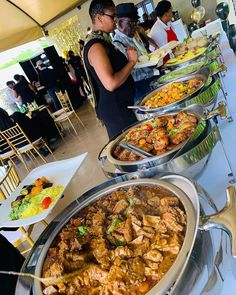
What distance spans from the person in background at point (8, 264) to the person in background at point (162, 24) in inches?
108

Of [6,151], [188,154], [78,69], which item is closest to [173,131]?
[188,154]

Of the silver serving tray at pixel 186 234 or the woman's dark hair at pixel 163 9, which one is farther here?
the woman's dark hair at pixel 163 9

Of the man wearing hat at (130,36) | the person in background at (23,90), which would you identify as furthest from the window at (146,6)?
the man wearing hat at (130,36)

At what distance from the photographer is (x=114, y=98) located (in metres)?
1.72

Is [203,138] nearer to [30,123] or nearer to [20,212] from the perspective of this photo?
[20,212]

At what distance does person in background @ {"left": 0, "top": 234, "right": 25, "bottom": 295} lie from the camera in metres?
1.16

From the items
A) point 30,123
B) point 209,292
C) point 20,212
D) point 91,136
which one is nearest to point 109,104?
point 20,212

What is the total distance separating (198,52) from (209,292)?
6.55ft

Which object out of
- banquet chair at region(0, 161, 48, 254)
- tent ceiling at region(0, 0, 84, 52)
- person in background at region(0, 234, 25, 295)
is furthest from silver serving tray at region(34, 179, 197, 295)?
tent ceiling at region(0, 0, 84, 52)

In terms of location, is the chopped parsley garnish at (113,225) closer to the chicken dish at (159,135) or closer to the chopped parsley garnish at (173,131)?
the chicken dish at (159,135)

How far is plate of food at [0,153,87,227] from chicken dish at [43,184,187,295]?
0.72 m

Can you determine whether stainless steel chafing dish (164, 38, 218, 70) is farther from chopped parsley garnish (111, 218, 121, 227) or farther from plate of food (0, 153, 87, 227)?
chopped parsley garnish (111, 218, 121, 227)

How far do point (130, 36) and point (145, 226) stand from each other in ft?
5.92

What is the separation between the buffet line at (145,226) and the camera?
0.60m
